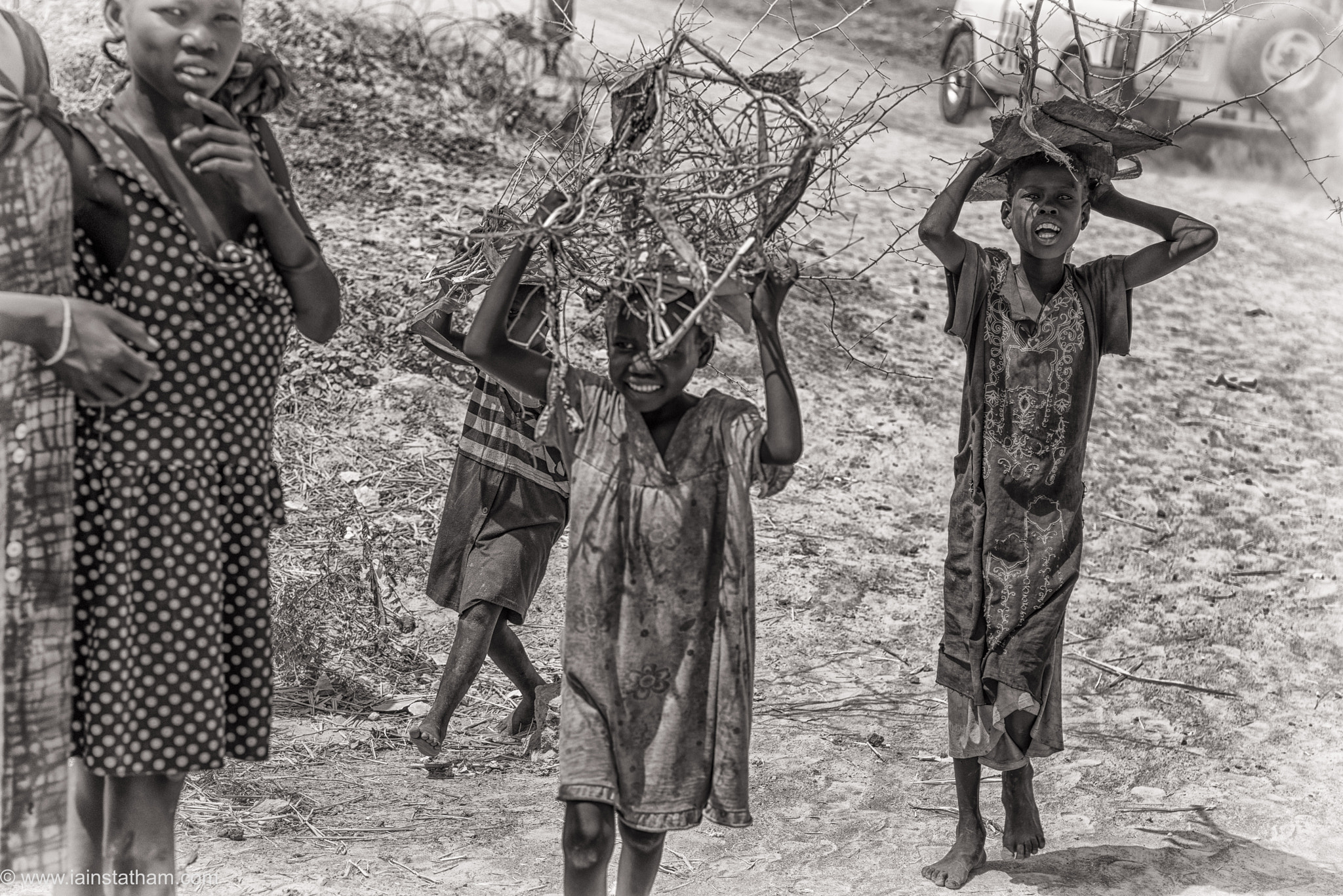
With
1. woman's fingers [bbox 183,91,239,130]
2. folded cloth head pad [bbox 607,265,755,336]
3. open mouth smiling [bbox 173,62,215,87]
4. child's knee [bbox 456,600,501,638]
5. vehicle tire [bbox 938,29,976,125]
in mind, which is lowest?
child's knee [bbox 456,600,501,638]

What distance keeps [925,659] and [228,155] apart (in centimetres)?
379

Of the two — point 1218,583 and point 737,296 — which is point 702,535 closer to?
point 737,296

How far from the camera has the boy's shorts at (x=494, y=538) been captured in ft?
14.3

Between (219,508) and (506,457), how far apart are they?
1709 mm

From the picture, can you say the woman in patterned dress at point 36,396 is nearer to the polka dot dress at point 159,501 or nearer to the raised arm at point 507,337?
the polka dot dress at point 159,501

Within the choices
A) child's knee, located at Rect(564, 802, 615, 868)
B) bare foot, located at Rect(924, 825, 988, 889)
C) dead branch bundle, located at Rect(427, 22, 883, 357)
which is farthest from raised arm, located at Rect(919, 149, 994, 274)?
child's knee, located at Rect(564, 802, 615, 868)

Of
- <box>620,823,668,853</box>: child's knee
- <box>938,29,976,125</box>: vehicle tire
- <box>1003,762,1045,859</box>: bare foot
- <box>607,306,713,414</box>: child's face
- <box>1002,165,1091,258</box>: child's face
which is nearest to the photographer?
<box>607,306,713,414</box>: child's face

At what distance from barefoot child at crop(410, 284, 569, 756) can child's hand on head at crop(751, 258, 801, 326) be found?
143 cm

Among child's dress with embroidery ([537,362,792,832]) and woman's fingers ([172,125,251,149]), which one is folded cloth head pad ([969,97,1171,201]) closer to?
child's dress with embroidery ([537,362,792,832])

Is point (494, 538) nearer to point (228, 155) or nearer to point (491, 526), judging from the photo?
point (491, 526)

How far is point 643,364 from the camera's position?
2.92 meters

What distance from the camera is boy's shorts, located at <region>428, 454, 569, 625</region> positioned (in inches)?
171

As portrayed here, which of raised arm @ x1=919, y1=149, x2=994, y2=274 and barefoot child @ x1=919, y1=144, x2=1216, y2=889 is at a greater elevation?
raised arm @ x1=919, y1=149, x2=994, y2=274

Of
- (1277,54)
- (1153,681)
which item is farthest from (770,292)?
(1277,54)
